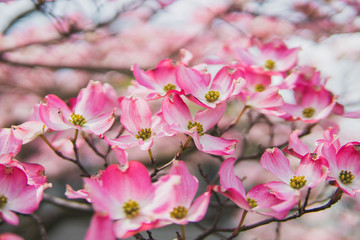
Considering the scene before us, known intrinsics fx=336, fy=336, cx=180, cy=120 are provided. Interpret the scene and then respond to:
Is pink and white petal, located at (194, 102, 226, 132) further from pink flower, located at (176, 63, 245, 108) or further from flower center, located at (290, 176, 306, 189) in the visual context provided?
flower center, located at (290, 176, 306, 189)

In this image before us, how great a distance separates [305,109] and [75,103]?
1.00 meters

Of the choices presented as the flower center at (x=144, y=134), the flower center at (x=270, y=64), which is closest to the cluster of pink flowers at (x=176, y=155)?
the flower center at (x=144, y=134)

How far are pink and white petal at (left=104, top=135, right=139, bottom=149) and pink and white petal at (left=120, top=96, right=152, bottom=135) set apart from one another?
0.08 feet

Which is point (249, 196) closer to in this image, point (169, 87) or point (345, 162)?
point (345, 162)

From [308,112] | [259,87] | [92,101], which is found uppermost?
[92,101]

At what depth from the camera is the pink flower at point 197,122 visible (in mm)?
1035

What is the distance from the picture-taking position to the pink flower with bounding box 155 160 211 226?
2.86ft

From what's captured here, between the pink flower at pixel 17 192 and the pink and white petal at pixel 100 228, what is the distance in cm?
32

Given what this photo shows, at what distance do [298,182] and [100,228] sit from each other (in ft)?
2.15

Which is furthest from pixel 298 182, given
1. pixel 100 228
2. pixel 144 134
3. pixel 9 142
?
pixel 9 142

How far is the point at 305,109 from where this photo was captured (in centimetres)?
152

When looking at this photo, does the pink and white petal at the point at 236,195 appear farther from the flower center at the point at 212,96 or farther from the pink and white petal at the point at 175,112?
the flower center at the point at 212,96

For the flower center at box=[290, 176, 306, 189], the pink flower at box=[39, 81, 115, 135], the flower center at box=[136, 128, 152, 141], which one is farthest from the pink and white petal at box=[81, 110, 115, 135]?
the flower center at box=[290, 176, 306, 189]

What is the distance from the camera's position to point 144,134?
1.12m
